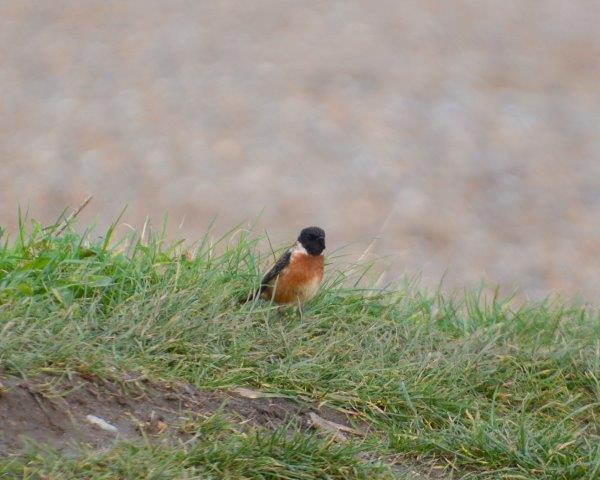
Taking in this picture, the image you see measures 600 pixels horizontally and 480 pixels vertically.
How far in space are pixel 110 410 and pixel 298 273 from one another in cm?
147

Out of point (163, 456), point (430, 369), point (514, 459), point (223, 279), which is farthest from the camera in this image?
point (223, 279)

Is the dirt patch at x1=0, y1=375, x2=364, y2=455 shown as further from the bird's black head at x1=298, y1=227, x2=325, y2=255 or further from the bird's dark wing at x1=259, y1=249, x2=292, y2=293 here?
the bird's black head at x1=298, y1=227, x2=325, y2=255

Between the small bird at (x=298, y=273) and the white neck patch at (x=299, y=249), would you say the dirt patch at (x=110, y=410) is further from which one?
the white neck patch at (x=299, y=249)

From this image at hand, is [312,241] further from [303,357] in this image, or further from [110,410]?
[110,410]

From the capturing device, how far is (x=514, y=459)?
4809 millimetres

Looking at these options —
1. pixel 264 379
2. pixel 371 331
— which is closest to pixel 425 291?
pixel 371 331

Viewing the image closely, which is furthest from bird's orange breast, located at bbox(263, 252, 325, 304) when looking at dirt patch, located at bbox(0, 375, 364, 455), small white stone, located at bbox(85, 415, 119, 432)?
small white stone, located at bbox(85, 415, 119, 432)

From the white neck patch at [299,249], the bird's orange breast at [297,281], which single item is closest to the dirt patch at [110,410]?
the bird's orange breast at [297,281]

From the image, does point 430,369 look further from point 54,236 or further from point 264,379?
point 54,236

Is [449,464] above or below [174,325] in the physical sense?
below

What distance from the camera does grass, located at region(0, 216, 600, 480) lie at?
14.5ft

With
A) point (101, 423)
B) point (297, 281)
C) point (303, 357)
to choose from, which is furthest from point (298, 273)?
point (101, 423)

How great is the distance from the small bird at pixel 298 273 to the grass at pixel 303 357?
0.30 feet

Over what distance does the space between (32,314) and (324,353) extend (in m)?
1.33
